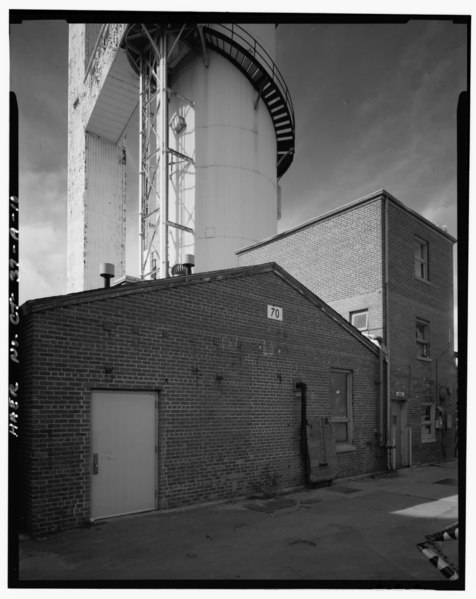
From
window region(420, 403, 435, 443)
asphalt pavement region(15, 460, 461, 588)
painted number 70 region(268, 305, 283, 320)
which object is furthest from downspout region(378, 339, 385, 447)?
painted number 70 region(268, 305, 283, 320)

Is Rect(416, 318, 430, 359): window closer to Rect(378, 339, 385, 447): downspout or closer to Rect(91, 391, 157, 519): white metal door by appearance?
Rect(378, 339, 385, 447): downspout

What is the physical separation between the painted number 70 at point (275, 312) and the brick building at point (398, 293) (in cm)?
474

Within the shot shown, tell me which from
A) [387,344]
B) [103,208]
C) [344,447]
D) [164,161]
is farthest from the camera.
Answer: [103,208]

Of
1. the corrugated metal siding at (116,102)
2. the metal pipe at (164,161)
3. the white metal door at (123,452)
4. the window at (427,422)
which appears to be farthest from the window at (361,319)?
the corrugated metal siding at (116,102)

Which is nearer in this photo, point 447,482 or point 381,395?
point 447,482

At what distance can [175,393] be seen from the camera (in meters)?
9.61

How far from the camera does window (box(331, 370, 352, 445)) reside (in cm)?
1334

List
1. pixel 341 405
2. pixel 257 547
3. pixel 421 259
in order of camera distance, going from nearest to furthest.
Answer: pixel 257 547 → pixel 341 405 → pixel 421 259

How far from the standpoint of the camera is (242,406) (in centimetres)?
1083

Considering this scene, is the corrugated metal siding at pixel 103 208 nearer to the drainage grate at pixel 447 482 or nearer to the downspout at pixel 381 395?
the downspout at pixel 381 395

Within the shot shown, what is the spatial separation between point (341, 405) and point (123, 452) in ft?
22.7

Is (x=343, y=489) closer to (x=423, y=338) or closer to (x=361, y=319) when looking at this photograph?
(x=361, y=319)

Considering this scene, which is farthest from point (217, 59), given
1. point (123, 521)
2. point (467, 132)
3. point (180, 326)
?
point (123, 521)

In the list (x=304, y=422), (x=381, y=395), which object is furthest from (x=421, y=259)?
(x=304, y=422)
